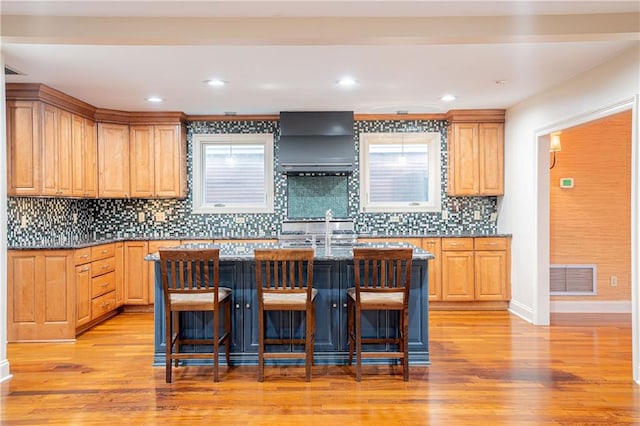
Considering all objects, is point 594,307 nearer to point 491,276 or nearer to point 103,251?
point 491,276

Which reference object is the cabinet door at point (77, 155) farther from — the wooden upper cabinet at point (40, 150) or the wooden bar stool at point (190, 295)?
the wooden bar stool at point (190, 295)

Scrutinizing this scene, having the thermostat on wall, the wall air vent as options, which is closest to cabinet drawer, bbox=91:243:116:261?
the wall air vent

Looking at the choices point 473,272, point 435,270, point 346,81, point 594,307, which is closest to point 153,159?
point 346,81

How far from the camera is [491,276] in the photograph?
6094mm

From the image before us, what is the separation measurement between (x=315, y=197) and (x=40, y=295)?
11.1 feet

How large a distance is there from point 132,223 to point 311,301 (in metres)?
3.94

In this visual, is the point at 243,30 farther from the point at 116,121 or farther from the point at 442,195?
the point at 442,195

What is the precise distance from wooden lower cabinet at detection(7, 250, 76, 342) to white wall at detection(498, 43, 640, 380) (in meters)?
4.79

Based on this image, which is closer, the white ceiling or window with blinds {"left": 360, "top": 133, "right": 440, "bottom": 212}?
the white ceiling

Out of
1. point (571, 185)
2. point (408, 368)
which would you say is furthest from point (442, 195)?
point (408, 368)

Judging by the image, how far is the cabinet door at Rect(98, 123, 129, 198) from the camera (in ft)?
19.7

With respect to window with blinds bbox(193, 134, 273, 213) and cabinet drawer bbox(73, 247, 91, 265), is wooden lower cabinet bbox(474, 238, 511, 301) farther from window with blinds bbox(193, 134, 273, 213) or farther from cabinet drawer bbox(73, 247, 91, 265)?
cabinet drawer bbox(73, 247, 91, 265)

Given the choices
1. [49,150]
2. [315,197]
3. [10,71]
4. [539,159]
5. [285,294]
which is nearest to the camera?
[285,294]

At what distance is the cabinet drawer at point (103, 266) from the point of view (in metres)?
5.25
